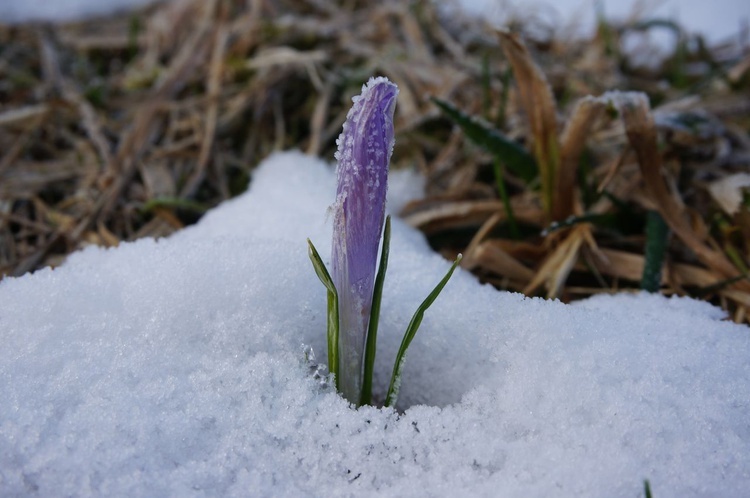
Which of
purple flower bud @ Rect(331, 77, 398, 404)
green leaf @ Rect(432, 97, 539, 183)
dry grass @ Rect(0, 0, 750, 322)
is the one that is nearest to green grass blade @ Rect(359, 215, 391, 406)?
purple flower bud @ Rect(331, 77, 398, 404)

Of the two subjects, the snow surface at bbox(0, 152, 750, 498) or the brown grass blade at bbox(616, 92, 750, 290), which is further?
the brown grass blade at bbox(616, 92, 750, 290)

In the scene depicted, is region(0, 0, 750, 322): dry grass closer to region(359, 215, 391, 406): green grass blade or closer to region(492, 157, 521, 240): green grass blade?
region(492, 157, 521, 240): green grass blade

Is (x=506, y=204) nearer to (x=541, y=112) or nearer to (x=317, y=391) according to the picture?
(x=541, y=112)

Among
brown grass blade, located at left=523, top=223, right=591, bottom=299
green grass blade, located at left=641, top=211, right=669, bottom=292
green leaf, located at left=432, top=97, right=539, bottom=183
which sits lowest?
brown grass blade, located at left=523, top=223, right=591, bottom=299

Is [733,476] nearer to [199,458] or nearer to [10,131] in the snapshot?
[199,458]

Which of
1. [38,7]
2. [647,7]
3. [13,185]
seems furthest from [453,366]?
[38,7]

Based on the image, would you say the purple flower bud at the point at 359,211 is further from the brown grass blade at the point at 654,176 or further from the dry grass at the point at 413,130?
the brown grass blade at the point at 654,176
